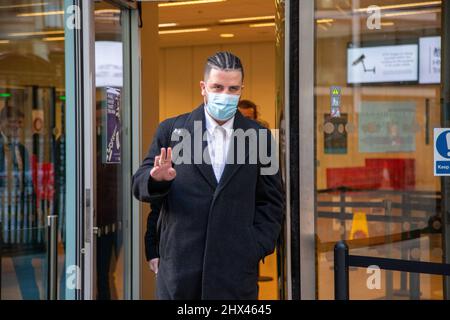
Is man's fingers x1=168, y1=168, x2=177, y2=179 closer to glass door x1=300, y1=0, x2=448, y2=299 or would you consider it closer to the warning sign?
glass door x1=300, y1=0, x2=448, y2=299

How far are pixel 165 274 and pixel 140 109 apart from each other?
182cm

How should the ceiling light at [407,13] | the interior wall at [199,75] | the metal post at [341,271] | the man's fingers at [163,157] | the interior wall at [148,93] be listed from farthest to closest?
1. the interior wall at [199,75]
2. the interior wall at [148,93]
3. the ceiling light at [407,13]
4. the metal post at [341,271]
5. the man's fingers at [163,157]

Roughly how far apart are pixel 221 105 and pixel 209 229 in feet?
1.75

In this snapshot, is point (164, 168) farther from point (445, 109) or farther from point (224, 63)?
point (445, 109)

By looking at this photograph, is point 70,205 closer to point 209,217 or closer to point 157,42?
point 209,217

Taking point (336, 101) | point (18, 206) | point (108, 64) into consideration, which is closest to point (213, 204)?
point (336, 101)

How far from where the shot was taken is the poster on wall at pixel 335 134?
4.11m

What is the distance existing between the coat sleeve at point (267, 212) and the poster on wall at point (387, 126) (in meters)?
1.06

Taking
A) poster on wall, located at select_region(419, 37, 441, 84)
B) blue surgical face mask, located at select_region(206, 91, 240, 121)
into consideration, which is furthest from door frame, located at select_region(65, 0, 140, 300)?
poster on wall, located at select_region(419, 37, 441, 84)

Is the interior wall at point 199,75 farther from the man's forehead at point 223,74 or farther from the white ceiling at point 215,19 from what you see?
the man's forehead at point 223,74

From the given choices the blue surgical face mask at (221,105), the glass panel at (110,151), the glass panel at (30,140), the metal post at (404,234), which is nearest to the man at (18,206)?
the glass panel at (30,140)

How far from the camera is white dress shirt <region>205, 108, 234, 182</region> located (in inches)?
128

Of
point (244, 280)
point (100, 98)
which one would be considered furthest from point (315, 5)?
point (244, 280)

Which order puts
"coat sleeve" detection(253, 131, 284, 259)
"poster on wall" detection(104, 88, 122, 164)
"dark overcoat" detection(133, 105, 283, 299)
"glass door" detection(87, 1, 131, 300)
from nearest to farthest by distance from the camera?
"dark overcoat" detection(133, 105, 283, 299) → "coat sleeve" detection(253, 131, 284, 259) → "glass door" detection(87, 1, 131, 300) → "poster on wall" detection(104, 88, 122, 164)
